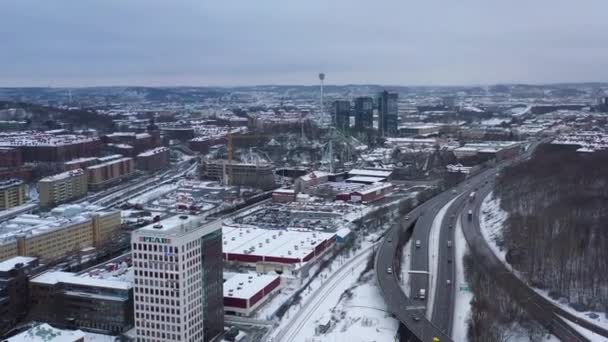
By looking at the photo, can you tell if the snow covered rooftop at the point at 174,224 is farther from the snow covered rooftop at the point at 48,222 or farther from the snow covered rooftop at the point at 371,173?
the snow covered rooftop at the point at 371,173

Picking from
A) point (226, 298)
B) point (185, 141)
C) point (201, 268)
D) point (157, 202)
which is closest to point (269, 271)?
point (226, 298)

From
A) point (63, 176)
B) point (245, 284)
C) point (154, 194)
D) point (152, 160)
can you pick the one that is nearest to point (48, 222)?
point (245, 284)

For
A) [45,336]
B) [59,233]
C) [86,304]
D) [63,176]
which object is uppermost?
[63,176]

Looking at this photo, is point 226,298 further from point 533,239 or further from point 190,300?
point 533,239

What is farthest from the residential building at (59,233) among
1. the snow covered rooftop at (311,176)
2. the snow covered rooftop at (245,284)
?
the snow covered rooftop at (311,176)

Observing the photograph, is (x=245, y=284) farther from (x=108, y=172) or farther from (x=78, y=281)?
(x=108, y=172)

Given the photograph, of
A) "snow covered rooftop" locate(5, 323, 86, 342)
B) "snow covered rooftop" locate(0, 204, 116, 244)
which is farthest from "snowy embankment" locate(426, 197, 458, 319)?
"snow covered rooftop" locate(0, 204, 116, 244)
